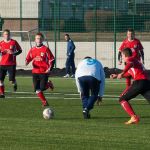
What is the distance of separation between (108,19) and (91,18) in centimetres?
134

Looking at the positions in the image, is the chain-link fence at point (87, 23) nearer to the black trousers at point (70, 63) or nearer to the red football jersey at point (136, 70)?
the black trousers at point (70, 63)

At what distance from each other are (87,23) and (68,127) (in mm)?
26919

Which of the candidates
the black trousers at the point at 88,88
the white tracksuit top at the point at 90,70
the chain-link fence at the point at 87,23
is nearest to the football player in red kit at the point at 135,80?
the black trousers at the point at 88,88

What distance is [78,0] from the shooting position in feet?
148

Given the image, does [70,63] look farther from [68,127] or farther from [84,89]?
[68,127]

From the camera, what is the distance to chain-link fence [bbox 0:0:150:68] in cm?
4050

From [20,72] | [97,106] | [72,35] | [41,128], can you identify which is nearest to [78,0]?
[72,35]

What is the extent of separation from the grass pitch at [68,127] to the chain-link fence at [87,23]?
17075 millimetres

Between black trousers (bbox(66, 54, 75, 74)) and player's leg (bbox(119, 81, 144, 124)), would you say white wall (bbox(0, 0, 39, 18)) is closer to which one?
black trousers (bbox(66, 54, 75, 74))

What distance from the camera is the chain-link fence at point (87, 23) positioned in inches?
1594

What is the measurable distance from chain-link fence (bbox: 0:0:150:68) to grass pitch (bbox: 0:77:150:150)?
56.0 ft

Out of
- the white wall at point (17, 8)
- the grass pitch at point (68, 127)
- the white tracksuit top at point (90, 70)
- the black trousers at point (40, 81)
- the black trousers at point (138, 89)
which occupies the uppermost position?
the white wall at point (17, 8)

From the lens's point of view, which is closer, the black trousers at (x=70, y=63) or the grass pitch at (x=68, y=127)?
the grass pitch at (x=68, y=127)

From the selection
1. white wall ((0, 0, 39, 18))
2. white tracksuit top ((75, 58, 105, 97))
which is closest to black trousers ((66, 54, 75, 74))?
white wall ((0, 0, 39, 18))
